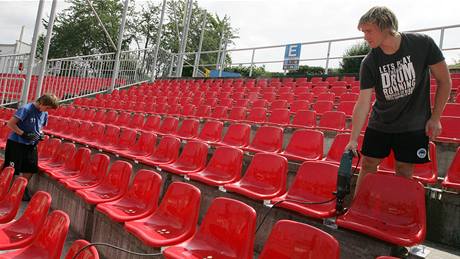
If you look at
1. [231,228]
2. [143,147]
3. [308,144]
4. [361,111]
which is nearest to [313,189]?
[361,111]

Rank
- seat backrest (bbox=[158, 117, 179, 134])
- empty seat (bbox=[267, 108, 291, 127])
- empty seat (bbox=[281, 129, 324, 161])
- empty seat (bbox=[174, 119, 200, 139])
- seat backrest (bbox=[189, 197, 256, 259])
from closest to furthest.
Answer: seat backrest (bbox=[189, 197, 256, 259]), empty seat (bbox=[281, 129, 324, 161]), empty seat (bbox=[174, 119, 200, 139]), empty seat (bbox=[267, 108, 291, 127]), seat backrest (bbox=[158, 117, 179, 134])

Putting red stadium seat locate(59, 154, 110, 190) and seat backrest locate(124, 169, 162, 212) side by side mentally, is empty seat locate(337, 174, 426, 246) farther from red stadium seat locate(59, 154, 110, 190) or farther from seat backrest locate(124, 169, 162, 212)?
red stadium seat locate(59, 154, 110, 190)

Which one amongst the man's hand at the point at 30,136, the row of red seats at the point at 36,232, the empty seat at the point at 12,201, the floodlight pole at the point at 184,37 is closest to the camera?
the row of red seats at the point at 36,232

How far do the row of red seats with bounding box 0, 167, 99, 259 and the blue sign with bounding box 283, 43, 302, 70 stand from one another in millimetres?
9060

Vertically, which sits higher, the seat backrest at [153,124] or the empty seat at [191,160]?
the seat backrest at [153,124]

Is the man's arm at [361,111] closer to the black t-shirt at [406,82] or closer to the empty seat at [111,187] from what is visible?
the black t-shirt at [406,82]

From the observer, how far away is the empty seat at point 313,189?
2.74 m

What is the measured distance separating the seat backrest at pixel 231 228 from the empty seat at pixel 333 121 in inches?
119

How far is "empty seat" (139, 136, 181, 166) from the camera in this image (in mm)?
4625

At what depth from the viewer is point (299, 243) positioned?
1930mm

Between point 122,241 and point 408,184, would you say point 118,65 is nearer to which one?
point 122,241

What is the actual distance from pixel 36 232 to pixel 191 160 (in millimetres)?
1923

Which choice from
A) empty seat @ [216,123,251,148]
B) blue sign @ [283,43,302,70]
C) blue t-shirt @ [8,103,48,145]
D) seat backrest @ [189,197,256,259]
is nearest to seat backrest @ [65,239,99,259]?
seat backrest @ [189,197,256,259]

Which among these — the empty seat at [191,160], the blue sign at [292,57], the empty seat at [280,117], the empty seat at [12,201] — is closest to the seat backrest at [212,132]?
the empty seat at [280,117]
